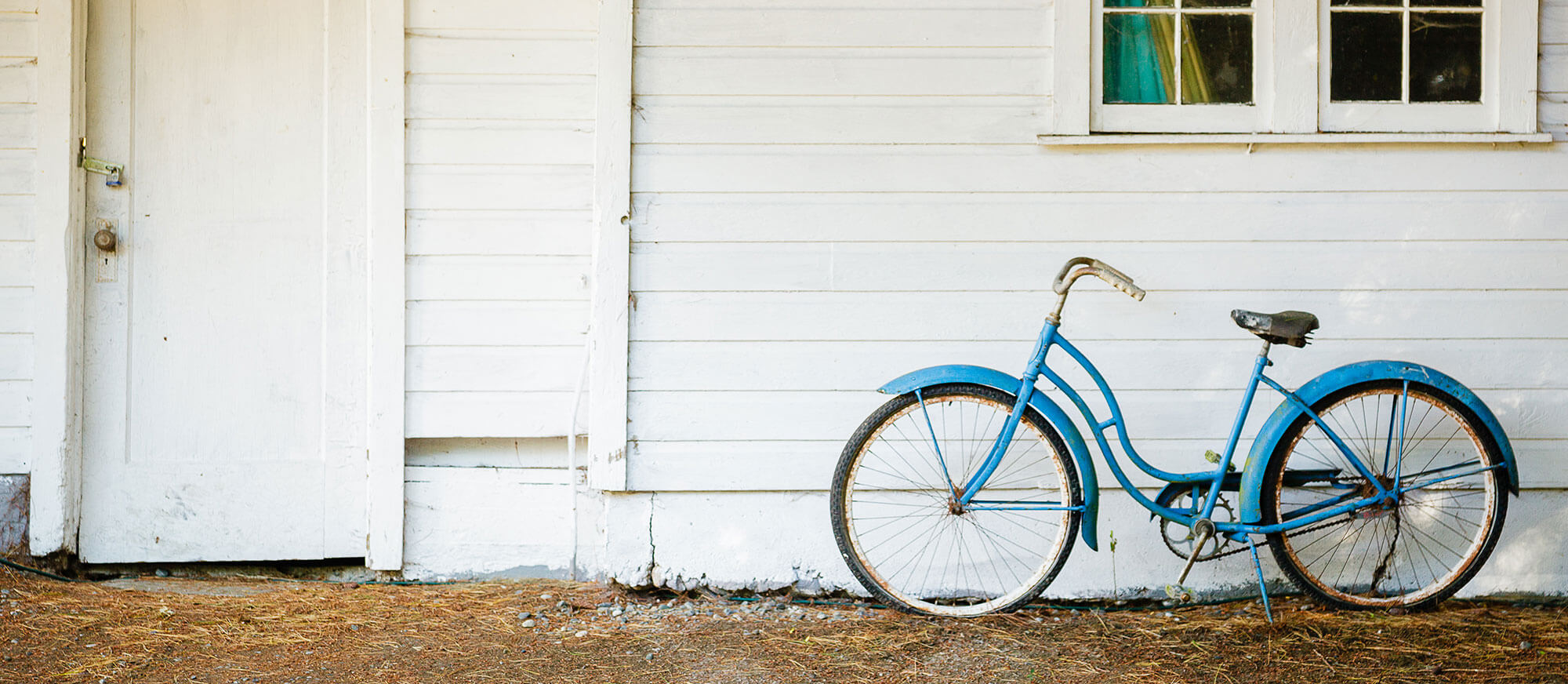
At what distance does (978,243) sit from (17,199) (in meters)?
3.28

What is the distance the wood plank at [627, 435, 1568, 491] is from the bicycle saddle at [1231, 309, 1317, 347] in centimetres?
57

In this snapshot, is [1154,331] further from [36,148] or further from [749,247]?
Answer: [36,148]

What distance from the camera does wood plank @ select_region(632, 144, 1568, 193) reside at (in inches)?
143

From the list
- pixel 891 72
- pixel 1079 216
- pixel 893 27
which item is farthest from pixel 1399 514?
pixel 893 27

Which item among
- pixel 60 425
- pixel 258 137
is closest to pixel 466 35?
pixel 258 137

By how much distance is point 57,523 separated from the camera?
3795mm

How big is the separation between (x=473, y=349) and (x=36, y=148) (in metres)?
1.61

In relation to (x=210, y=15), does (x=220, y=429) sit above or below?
below

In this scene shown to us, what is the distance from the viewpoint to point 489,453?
13.1ft

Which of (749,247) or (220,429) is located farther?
(220,429)

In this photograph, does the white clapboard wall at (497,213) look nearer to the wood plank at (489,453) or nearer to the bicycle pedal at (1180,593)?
the wood plank at (489,453)

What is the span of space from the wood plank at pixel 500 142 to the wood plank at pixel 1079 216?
56 centimetres

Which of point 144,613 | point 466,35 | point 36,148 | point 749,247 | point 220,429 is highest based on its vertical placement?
point 466,35

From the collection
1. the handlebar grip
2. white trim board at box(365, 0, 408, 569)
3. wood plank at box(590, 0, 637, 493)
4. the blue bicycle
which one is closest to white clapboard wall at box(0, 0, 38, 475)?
white trim board at box(365, 0, 408, 569)
